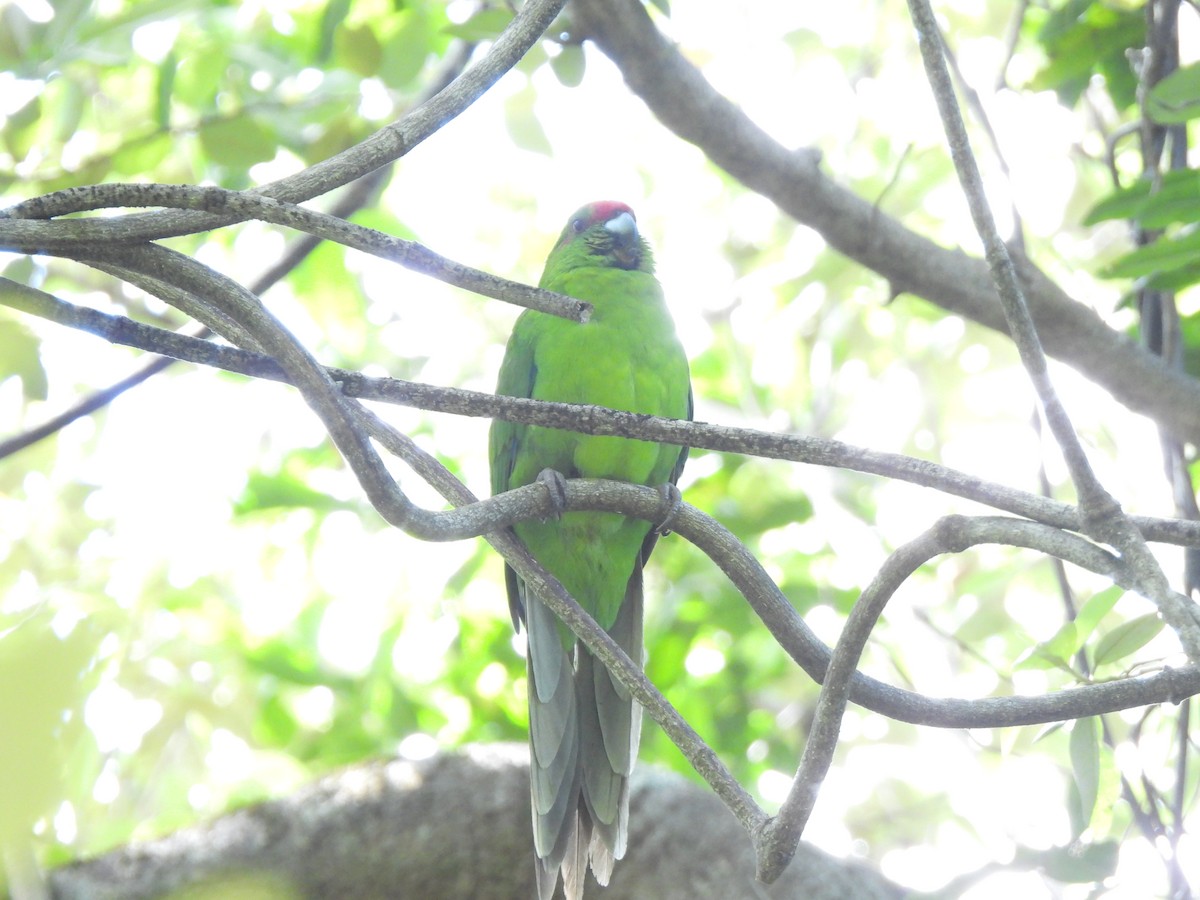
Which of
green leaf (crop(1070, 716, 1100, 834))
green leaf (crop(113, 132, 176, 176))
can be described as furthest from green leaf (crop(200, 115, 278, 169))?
green leaf (crop(1070, 716, 1100, 834))

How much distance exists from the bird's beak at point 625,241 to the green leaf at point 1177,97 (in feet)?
5.13

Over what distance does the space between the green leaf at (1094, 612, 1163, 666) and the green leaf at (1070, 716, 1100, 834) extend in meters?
0.18

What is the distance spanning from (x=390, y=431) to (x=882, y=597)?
694 millimetres

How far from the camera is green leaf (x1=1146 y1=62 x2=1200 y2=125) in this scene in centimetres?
196

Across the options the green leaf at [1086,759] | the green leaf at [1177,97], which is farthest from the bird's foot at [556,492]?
the green leaf at [1177,97]

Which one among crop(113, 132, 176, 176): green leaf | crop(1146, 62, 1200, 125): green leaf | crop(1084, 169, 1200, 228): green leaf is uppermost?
crop(113, 132, 176, 176): green leaf

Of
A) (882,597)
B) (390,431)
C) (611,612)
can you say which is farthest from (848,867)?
(390,431)

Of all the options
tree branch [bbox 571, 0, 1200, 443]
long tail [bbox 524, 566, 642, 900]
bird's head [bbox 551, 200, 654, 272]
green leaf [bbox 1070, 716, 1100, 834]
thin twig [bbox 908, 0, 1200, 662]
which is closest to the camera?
thin twig [bbox 908, 0, 1200, 662]

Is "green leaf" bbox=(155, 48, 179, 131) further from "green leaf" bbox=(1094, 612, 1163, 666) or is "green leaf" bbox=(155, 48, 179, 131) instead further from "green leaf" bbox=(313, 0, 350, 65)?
"green leaf" bbox=(1094, 612, 1163, 666)

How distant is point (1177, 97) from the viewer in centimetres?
200

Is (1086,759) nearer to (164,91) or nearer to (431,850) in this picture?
(431,850)

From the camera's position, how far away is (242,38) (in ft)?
10.9

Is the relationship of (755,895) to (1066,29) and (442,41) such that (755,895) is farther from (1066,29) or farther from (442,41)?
(442,41)

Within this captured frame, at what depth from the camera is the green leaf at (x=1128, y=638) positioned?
174cm
